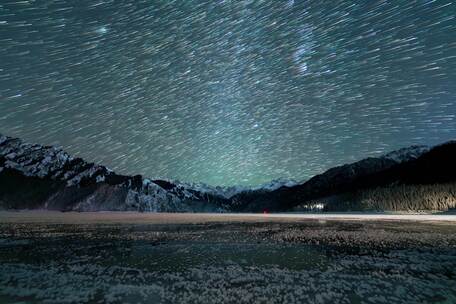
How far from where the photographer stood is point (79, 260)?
22.5 m

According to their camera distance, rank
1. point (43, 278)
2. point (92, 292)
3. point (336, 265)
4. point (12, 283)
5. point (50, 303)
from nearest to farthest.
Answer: point (50, 303) < point (92, 292) < point (12, 283) < point (43, 278) < point (336, 265)

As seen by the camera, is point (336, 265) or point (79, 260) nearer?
point (336, 265)

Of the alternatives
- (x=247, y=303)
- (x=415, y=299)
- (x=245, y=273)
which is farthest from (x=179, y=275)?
(x=415, y=299)

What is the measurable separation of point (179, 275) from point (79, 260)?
8310 millimetres

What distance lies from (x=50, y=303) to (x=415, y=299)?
45.1 feet

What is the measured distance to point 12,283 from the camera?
16.0 meters

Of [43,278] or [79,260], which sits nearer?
[43,278]

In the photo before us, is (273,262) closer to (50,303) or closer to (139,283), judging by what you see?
(139,283)

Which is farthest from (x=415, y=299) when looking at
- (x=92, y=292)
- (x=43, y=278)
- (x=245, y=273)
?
(x=43, y=278)

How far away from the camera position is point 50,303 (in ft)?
41.9

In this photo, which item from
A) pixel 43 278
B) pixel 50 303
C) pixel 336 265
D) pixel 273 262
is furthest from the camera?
pixel 273 262

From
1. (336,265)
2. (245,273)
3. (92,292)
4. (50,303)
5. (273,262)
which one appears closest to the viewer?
(50,303)

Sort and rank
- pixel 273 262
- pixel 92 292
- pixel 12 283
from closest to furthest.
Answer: pixel 92 292 → pixel 12 283 → pixel 273 262

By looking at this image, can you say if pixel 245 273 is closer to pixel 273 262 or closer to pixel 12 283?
pixel 273 262
